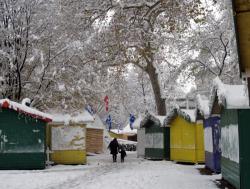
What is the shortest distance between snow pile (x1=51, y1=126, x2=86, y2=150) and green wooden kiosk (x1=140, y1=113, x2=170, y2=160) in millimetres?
5755

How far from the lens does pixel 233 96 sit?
43.3 feet

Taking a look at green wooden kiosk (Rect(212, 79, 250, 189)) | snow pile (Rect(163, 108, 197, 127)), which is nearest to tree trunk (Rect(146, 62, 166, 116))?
snow pile (Rect(163, 108, 197, 127))

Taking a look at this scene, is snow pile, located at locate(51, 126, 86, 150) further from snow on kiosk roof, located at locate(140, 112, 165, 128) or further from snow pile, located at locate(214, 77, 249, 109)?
snow pile, located at locate(214, 77, 249, 109)

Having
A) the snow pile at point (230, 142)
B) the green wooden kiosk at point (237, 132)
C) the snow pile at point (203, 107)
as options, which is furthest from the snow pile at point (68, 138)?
the green wooden kiosk at point (237, 132)

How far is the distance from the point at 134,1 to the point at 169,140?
1090 centimetres

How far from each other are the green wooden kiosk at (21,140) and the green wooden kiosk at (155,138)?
9.05 metres

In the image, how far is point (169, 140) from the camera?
97.3 ft

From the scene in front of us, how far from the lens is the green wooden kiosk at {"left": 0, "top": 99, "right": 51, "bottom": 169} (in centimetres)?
2331

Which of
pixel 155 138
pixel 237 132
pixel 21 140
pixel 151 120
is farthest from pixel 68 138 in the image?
pixel 237 132

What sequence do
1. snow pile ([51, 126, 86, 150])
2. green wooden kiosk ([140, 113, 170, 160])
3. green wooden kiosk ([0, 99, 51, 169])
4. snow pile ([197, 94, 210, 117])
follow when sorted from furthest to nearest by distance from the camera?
green wooden kiosk ([140, 113, 170, 160]) → snow pile ([51, 126, 86, 150]) → green wooden kiosk ([0, 99, 51, 169]) → snow pile ([197, 94, 210, 117])

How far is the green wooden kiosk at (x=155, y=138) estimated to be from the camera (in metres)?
29.7

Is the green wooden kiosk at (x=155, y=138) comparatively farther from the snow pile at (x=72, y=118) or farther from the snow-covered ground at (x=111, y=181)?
the snow-covered ground at (x=111, y=181)

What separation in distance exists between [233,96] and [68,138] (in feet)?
50.2

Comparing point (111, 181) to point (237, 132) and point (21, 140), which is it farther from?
point (21, 140)
